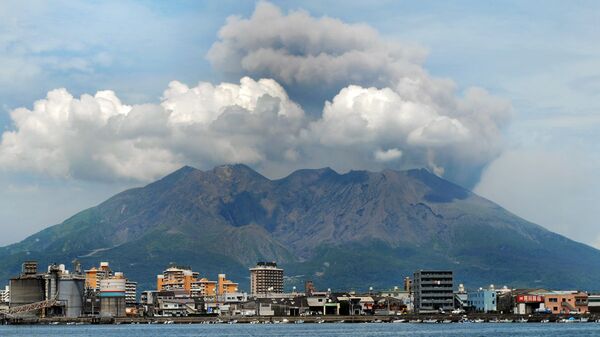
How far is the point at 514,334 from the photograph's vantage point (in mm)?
159875

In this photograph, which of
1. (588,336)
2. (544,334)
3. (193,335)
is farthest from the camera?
(193,335)

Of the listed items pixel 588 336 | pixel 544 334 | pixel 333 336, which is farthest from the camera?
pixel 333 336

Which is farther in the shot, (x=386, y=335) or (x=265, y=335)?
(x=265, y=335)

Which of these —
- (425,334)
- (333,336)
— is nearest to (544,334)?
(425,334)

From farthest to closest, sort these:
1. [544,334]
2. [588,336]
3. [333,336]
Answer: [333,336], [544,334], [588,336]

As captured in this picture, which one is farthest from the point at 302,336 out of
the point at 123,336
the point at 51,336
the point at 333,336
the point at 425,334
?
the point at 51,336

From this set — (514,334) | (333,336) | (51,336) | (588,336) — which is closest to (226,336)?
(333,336)

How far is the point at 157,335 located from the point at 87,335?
12611mm

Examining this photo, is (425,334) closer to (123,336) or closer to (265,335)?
(265,335)

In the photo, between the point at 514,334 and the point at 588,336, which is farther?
the point at 514,334

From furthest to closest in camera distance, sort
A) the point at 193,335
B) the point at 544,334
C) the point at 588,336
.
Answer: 1. the point at 193,335
2. the point at 544,334
3. the point at 588,336

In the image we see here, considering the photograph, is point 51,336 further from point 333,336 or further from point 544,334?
point 544,334

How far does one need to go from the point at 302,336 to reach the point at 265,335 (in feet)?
22.2

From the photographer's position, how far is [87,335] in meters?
187
